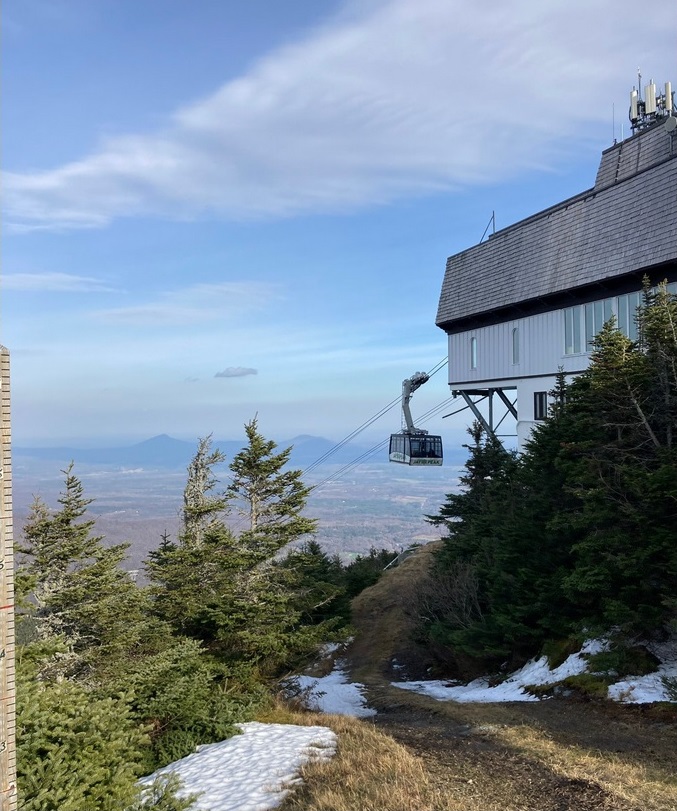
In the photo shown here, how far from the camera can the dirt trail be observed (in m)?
8.62

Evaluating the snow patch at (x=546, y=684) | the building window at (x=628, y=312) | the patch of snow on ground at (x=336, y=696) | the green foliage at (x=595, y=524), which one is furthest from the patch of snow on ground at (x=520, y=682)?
the building window at (x=628, y=312)

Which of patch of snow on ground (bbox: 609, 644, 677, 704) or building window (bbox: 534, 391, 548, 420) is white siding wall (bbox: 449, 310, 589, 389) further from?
patch of snow on ground (bbox: 609, 644, 677, 704)

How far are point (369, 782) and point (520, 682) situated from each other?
10701 mm

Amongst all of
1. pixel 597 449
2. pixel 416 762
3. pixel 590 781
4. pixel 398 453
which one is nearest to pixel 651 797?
pixel 590 781

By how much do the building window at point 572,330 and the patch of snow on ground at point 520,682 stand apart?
1344cm

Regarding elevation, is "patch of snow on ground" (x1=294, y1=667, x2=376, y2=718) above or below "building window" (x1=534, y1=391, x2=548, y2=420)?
below

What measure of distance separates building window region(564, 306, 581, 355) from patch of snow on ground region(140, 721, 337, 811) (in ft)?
64.7

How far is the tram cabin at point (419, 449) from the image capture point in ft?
126

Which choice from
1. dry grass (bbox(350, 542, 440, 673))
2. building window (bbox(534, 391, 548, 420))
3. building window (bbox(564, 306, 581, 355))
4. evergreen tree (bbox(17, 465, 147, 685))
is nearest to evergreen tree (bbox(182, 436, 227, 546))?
evergreen tree (bbox(17, 465, 147, 685))

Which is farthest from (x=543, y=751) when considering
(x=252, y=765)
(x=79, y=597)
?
(x=79, y=597)

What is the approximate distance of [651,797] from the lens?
8516 millimetres

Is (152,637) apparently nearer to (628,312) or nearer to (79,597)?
(79,597)

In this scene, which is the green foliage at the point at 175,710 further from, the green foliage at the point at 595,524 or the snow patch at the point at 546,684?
the green foliage at the point at 595,524

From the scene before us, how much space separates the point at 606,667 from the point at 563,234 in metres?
18.8
